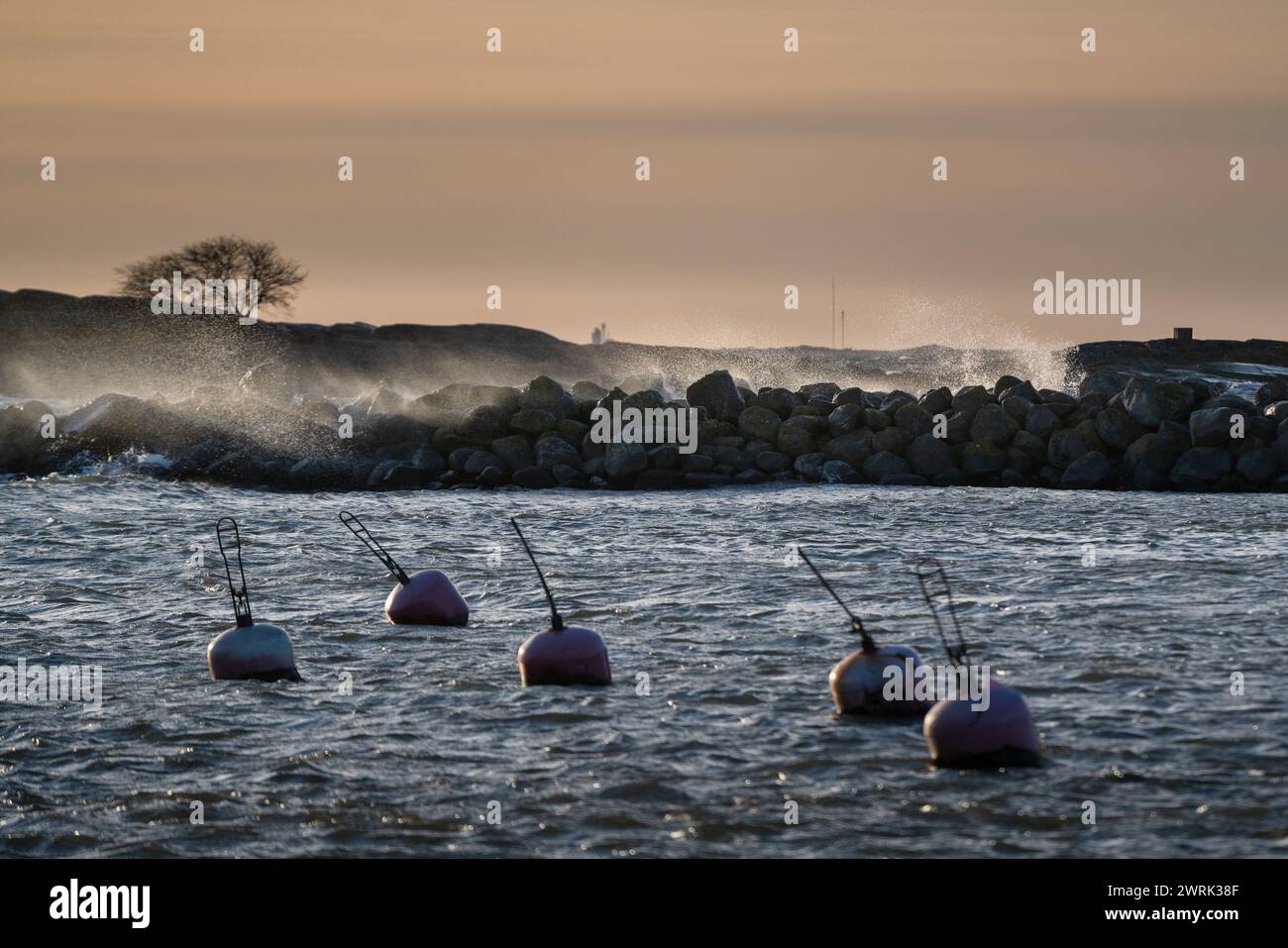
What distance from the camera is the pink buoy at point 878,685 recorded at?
38.1 ft

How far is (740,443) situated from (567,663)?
69.5 feet

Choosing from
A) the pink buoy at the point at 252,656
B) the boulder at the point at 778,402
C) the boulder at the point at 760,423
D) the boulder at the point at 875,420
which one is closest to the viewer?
the pink buoy at the point at 252,656

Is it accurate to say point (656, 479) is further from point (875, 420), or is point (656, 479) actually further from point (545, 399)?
point (875, 420)

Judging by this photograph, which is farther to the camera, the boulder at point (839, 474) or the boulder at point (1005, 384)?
the boulder at point (1005, 384)

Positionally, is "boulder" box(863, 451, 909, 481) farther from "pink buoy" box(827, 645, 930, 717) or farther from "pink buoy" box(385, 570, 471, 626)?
"pink buoy" box(827, 645, 930, 717)

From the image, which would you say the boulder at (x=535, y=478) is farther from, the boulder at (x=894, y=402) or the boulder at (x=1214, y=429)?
the boulder at (x=1214, y=429)

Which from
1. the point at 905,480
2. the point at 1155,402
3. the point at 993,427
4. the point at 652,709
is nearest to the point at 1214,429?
the point at 1155,402

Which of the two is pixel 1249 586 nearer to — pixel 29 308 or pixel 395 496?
pixel 395 496

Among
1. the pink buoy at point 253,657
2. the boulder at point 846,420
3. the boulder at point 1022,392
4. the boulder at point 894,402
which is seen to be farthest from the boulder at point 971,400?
the pink buoy at point 253,657

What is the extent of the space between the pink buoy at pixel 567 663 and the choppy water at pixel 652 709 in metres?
0.25

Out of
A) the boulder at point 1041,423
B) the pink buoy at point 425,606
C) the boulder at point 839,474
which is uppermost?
the boulder at point 1041,423

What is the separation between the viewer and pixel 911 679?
38.2 feet

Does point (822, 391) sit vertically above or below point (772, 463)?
above

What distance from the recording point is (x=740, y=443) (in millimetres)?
33875
